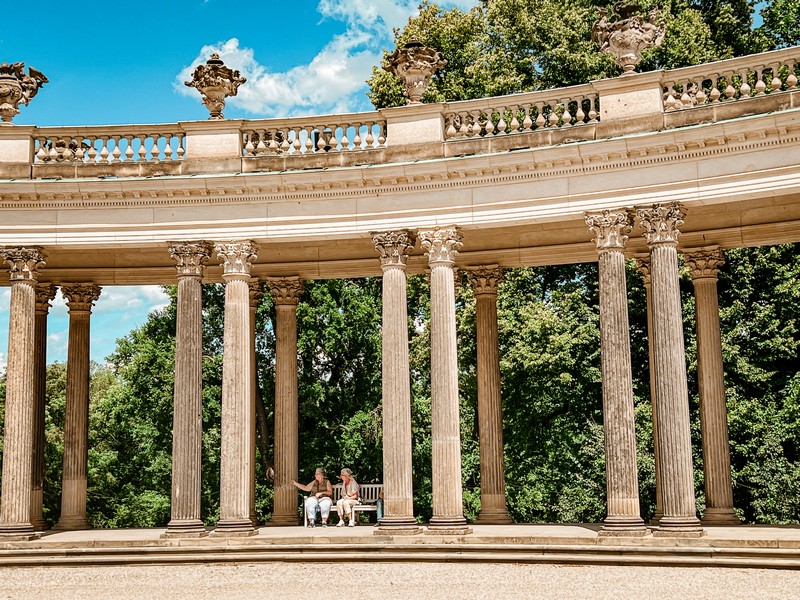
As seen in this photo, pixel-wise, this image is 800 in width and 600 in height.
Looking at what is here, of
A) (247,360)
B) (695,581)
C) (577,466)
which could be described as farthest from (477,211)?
(577,466)

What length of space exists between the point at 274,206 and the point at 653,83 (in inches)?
712

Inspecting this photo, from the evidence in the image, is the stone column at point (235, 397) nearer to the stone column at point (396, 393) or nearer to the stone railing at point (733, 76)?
the stone column at point (396, 393)

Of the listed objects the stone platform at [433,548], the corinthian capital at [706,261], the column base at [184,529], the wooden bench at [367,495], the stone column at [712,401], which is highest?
the corinthian capital at [706,261]

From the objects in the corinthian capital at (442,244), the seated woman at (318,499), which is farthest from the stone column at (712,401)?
the seated woman at (318,499)

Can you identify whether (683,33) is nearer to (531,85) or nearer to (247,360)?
(531,85)

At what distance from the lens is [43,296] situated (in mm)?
57688

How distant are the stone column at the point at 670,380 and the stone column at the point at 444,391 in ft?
28.6

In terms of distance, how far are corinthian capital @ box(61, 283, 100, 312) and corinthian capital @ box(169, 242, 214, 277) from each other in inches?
423

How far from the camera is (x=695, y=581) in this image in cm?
3744

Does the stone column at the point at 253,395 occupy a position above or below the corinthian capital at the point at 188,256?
below

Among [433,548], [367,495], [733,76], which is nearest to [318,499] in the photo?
[367,495]

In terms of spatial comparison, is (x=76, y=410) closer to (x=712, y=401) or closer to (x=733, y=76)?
(x=712, y=401)

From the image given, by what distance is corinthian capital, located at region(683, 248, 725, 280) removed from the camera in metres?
52.3

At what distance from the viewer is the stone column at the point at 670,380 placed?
4291 centimetres
